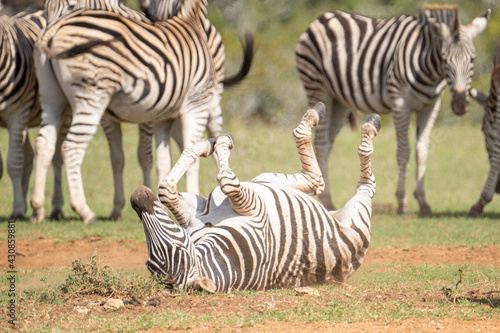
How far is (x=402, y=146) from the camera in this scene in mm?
10055

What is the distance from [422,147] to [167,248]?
21.5 ft

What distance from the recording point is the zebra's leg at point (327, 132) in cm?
1034

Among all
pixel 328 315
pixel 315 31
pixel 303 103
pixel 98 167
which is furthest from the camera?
pixel 303 103

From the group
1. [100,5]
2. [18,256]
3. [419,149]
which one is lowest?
[18,256]

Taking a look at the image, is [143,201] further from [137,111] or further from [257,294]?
[137,111]

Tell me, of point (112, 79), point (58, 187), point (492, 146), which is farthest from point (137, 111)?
point (492, 146)

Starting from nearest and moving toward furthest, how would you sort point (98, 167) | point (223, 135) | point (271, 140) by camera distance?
1. point (223, 135)
2. point (98, 167)
3. point (271, 140)

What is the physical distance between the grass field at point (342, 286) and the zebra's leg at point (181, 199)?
50cm

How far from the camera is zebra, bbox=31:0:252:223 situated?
26.0ft

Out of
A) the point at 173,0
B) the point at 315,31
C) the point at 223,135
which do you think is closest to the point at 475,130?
the point at 315,31

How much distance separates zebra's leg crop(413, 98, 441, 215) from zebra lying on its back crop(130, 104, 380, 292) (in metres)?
4.47

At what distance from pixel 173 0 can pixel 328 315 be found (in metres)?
6.02

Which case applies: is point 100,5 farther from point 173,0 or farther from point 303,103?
point 303,103

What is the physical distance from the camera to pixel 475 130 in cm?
1789
